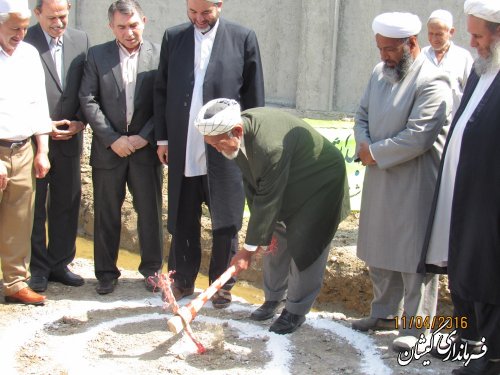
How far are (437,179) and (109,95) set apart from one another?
8.26 feet

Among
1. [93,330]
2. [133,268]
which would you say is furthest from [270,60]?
[93,330]

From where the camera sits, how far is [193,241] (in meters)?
5.76

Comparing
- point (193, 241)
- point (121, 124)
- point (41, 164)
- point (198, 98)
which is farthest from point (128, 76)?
point (193, 241)

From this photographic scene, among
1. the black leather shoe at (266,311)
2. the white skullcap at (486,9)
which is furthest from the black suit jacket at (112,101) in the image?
the white skullcap at (486,9)

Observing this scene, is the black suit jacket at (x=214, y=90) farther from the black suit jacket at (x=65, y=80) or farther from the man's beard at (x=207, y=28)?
the black suit jacket at (x=65, y=80)

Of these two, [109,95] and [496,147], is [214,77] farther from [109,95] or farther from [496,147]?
[496,147]

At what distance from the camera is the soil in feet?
15.2

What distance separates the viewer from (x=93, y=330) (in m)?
5.20

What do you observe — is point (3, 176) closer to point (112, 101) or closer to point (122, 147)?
point (122, 147)

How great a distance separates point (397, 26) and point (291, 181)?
1.16 metres

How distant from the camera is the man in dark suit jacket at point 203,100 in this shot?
542 centimetres

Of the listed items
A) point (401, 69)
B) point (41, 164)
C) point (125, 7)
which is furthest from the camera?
point (125, 7)

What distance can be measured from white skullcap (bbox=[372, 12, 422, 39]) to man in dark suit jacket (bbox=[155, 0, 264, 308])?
1.18 metres

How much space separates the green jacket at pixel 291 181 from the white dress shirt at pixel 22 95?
1.59m
